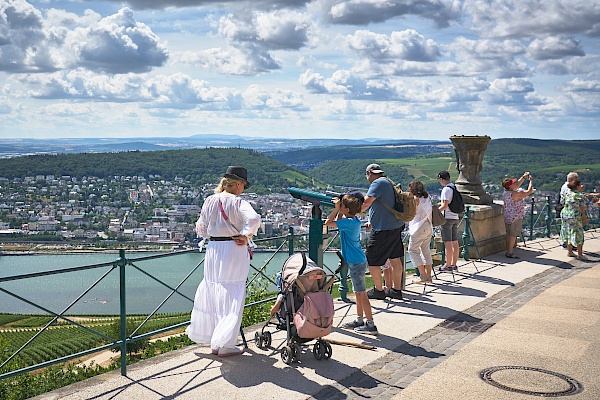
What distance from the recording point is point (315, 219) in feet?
23.3

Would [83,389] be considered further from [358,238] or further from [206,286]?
[358,238]

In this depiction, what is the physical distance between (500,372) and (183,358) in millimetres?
2853

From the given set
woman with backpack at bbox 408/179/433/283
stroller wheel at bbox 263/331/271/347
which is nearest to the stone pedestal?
woman with backpack at bbox 408/179/433/283

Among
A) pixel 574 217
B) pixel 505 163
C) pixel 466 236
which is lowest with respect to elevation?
pixel 505 163

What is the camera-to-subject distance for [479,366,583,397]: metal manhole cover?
518 centimetres

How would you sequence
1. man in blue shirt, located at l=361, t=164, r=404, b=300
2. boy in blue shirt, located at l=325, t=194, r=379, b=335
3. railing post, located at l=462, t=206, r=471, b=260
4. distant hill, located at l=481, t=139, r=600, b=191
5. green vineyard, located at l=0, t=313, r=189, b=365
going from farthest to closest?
distant hill, located at l=481, t=139, r=600, b=191
green vineyard, located at l=0, t=313, r=189, b=365
railing post, located at l=462, t=206, r=471, b=260
man in blue shirt, located at l=361, t=164, r=404, b=300
boy in blue shirt, located at l=325, t=194, r=379, b=335

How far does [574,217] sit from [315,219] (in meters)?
7.00

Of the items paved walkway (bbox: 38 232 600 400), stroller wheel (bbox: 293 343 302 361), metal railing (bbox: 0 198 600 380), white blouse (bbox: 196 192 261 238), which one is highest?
white blouse (bbox: 196 192 261 238)

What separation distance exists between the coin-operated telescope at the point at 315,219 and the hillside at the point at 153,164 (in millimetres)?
104829

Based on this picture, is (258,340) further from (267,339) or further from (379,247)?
(379,247)

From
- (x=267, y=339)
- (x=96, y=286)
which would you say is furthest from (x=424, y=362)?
(x=96, y=286)

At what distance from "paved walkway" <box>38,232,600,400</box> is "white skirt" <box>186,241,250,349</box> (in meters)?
0.24

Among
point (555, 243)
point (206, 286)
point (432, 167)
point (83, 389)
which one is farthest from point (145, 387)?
point (432, 167)

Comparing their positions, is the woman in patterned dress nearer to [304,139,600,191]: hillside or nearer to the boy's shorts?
the boy's shorts
